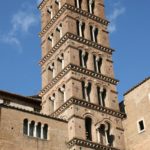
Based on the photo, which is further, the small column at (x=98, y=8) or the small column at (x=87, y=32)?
the small column at (x=98, y=8)

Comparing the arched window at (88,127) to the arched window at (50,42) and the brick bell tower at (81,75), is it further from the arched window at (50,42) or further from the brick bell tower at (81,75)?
the arched window at (50,42)

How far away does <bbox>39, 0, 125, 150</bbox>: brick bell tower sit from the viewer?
29.0 meters

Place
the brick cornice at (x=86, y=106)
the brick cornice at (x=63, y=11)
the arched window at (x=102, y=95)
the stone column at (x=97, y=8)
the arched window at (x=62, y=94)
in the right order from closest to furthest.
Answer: the brick cornice at (x=86, y=106) → the arched window at (x=62, y=94) → the arched window at (x=102, y=95) → the brick cornice at (x=63, y=11) → the stone column at (x=97, y=8)

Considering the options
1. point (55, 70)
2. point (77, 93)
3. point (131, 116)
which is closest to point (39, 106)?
point (55, 70)

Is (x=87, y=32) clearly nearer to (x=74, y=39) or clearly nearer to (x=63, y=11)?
(x=74, y=39)

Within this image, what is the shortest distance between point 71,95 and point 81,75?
2.19 metres

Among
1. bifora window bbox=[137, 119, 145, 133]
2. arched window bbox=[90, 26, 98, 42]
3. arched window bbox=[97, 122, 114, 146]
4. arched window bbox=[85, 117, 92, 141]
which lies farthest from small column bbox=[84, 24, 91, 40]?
bifora window bbox=[137, 119, 145, 133]

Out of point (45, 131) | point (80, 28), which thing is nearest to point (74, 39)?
point (80, 28)

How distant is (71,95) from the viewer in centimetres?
2933

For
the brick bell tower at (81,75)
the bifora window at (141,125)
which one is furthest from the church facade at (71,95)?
the bifora window at (141,125)

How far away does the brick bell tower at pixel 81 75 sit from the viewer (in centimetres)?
2897

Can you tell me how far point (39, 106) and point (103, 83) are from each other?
581cm

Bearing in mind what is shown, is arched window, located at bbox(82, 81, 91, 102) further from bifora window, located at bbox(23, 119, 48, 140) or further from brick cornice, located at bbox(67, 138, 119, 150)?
bifora window, located at bbox(23, 119, 48, 140)

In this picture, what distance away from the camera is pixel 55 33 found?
113ft
